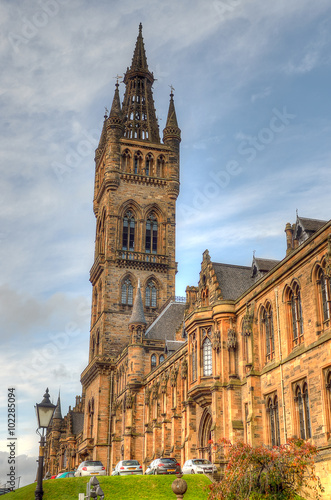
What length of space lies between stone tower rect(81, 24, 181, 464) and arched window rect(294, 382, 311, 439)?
→ 45164 mm

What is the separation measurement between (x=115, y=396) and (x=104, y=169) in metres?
31.0

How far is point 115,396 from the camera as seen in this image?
2904 inches

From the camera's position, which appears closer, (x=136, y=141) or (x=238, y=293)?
(x=238, y=293)

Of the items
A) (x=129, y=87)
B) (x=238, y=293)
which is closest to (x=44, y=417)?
(x=238, y=293)

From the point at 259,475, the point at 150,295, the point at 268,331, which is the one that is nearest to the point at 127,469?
the point at 268,331

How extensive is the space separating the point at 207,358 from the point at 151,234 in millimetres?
42103

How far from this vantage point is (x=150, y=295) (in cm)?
8044

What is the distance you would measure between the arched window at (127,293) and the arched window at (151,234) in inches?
225

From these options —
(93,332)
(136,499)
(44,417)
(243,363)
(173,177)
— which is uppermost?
(173,177)

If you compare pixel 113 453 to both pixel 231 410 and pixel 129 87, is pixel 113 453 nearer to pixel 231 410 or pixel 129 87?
pixel 231 410

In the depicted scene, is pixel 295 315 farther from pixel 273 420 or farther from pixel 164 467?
pixel 164 467

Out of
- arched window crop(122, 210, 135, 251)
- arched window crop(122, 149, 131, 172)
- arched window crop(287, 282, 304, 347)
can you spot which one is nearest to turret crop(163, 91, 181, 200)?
arched window crop(122, 149, 131, 172)

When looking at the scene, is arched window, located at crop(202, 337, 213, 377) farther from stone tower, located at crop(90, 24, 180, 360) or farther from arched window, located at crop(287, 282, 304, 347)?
stone tower, located at crop(90, 24, 180, 360)

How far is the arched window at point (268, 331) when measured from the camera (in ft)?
118
